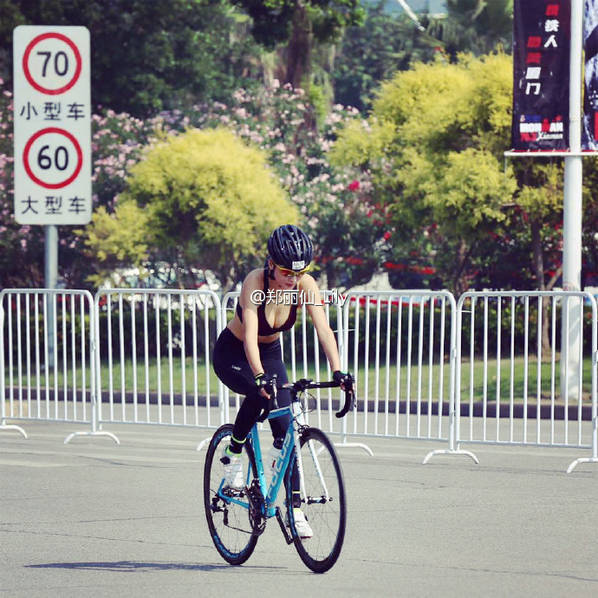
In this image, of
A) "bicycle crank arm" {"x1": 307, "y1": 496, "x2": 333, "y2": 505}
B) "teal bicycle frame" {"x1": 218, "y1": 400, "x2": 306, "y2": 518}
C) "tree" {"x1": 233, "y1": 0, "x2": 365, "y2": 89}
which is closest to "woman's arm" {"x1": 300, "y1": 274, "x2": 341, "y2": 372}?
"teal bicycle frame" {"x1": 218, "y1": 400, "x2": 306, "y2": 518}

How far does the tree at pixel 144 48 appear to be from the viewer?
33.1 metres

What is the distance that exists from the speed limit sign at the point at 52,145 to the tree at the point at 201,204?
7537 mm

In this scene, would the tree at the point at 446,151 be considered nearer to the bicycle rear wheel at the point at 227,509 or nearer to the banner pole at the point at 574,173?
the banner pole at the point at 574,173

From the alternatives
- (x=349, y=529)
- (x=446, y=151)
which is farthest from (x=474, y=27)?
(x=349, y=529)

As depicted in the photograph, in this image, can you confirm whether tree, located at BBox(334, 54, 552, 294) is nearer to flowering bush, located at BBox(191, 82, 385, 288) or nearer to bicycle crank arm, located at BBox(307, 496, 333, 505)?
flowering bush, located at BBox(191, 82, 385, 288)

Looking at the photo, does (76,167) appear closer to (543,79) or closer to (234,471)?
(543,79)

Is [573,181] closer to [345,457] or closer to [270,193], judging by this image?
[345,457]

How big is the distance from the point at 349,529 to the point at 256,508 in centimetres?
139

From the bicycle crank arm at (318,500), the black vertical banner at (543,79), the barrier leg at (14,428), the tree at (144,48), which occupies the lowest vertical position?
the barrier leg at (14,428)

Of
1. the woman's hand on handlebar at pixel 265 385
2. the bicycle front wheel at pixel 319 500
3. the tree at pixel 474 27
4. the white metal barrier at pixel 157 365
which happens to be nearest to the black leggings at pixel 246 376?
the woman's hand on handlebar at pixel 265 385

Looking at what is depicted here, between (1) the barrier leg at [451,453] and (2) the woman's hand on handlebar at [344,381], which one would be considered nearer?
(2) the woman's hand on handlebar at [344,381]

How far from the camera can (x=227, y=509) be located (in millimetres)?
7402

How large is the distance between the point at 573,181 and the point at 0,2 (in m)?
19.7

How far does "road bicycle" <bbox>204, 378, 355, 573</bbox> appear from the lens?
6.70 meters
